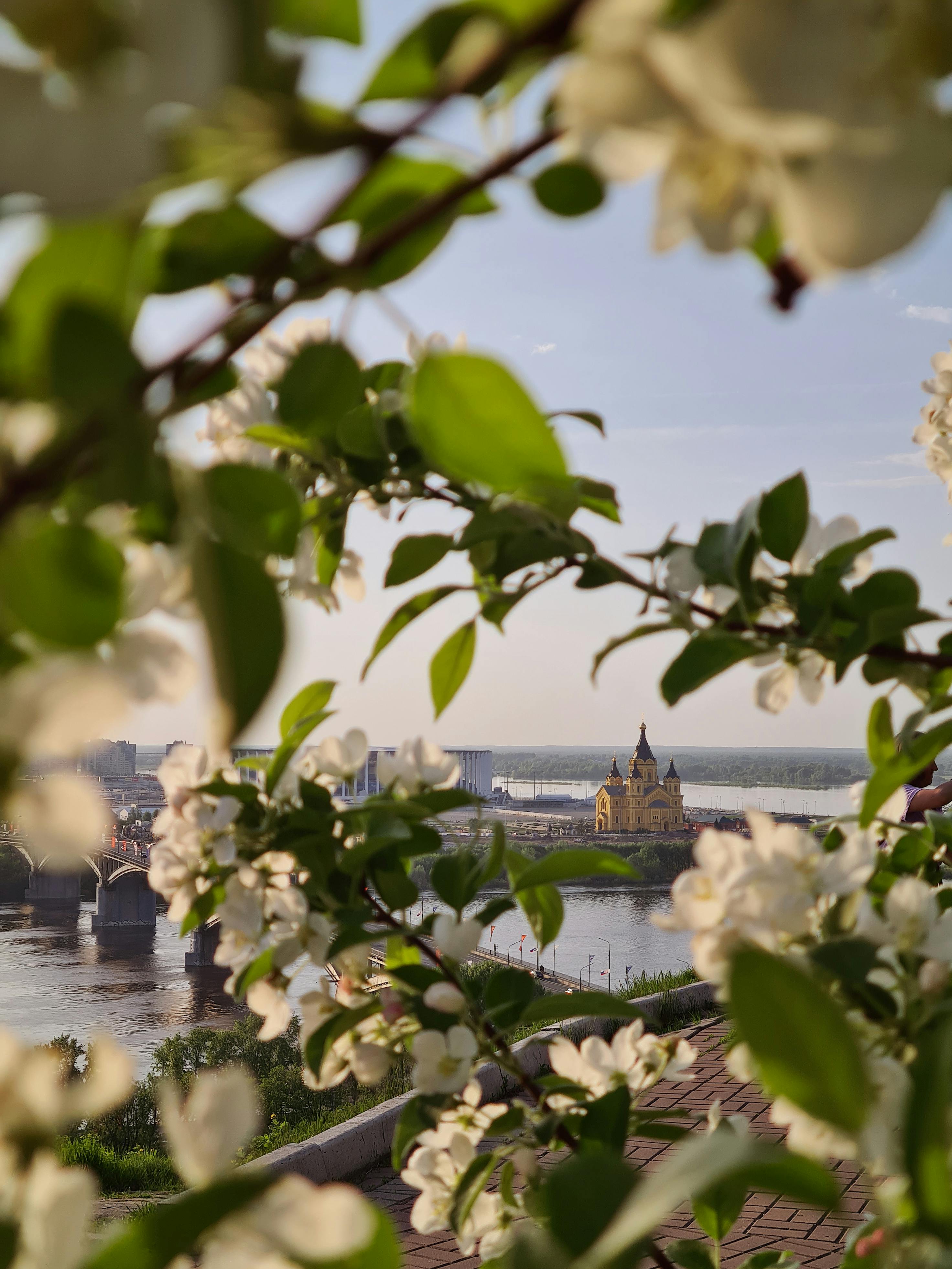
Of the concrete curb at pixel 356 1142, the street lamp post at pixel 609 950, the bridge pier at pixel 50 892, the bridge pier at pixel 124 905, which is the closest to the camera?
the concrete curb at pixel 356 1142

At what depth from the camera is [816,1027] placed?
249 mm

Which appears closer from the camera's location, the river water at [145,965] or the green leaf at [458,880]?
the green leaf at [458,880]

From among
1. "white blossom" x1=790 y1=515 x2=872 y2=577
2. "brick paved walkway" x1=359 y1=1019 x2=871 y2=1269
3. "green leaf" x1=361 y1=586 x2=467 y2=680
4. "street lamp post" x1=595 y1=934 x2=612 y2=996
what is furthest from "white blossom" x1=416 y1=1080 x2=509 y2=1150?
"street lamp post" x1=595 y1=934 x2=612 y2=996

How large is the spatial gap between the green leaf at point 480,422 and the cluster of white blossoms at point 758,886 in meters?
0.25

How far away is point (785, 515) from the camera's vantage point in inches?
26.7

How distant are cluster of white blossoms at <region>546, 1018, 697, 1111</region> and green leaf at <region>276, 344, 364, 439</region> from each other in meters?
0.66

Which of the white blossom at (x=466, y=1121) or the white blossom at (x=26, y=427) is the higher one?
the white blossom at (x=26, y=427)

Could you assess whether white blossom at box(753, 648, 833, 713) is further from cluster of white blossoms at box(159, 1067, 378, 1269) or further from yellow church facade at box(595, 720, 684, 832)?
yellow church facade at box(595, 720, 684, 832)

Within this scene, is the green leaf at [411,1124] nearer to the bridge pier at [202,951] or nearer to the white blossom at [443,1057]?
the white blossom at [443,1057]

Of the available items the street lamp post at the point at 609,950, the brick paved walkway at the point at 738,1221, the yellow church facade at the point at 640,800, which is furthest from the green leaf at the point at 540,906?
the yellow church facade at the point at 640,800

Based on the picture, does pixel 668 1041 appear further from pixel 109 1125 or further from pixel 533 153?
pixel 109 1125

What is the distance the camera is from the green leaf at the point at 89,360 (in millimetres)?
208

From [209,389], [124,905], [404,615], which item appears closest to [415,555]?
[404,615]

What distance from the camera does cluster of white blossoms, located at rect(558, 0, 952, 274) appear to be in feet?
0.52
